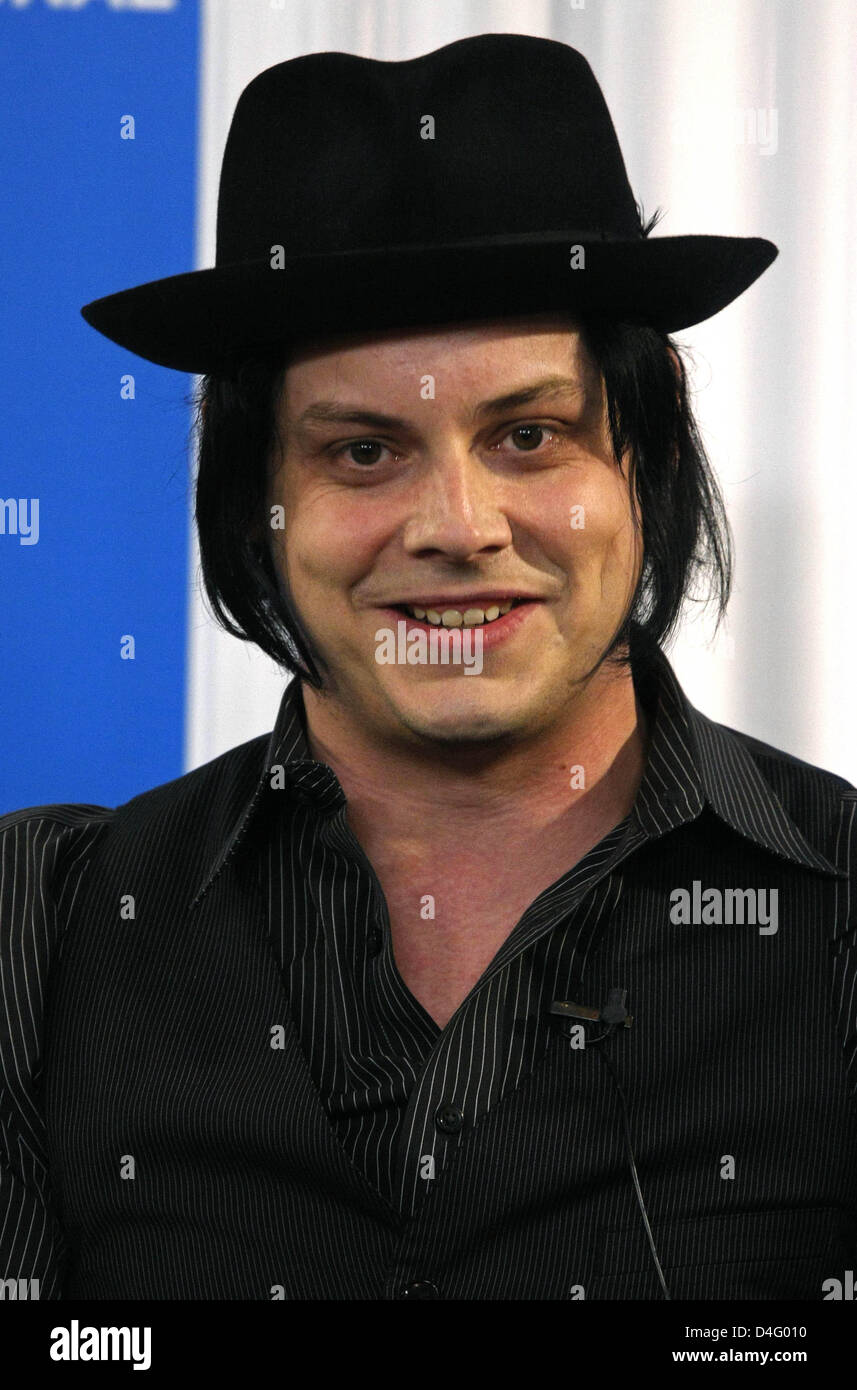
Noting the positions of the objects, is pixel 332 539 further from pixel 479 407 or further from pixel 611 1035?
pixel 611 1035

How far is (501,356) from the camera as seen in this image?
134cm

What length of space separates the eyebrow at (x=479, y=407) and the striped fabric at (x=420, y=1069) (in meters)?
0.30

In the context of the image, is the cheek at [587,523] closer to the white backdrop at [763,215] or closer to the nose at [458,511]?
the nose at [458,511]

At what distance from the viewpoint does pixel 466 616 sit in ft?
4.53

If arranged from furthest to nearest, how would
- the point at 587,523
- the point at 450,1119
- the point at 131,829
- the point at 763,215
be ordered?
the point at 763,215
the point at 131,829
the point at 587,523
the point at 450,1119

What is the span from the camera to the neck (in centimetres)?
145

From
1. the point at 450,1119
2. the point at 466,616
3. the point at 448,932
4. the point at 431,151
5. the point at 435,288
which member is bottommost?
the point at 450,1119

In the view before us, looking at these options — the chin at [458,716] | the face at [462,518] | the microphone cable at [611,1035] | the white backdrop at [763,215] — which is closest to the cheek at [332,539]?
the face at [462,518]

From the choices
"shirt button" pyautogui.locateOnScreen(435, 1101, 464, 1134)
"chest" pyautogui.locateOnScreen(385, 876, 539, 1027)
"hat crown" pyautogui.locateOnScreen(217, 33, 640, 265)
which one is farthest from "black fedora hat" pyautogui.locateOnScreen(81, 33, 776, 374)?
"shirt button" pyautogui.locateOnScreen(435, 1101, 464, 1134)

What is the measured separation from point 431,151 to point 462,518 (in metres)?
0.31

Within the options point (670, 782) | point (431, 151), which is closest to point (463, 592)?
point (670, 782)

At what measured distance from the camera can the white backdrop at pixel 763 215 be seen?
1.80 metres

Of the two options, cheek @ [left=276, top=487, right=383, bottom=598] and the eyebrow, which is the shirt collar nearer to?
cheek @ [left=276, top=487, right=383, bottom=598]

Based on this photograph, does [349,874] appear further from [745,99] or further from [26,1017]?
[745,99]
